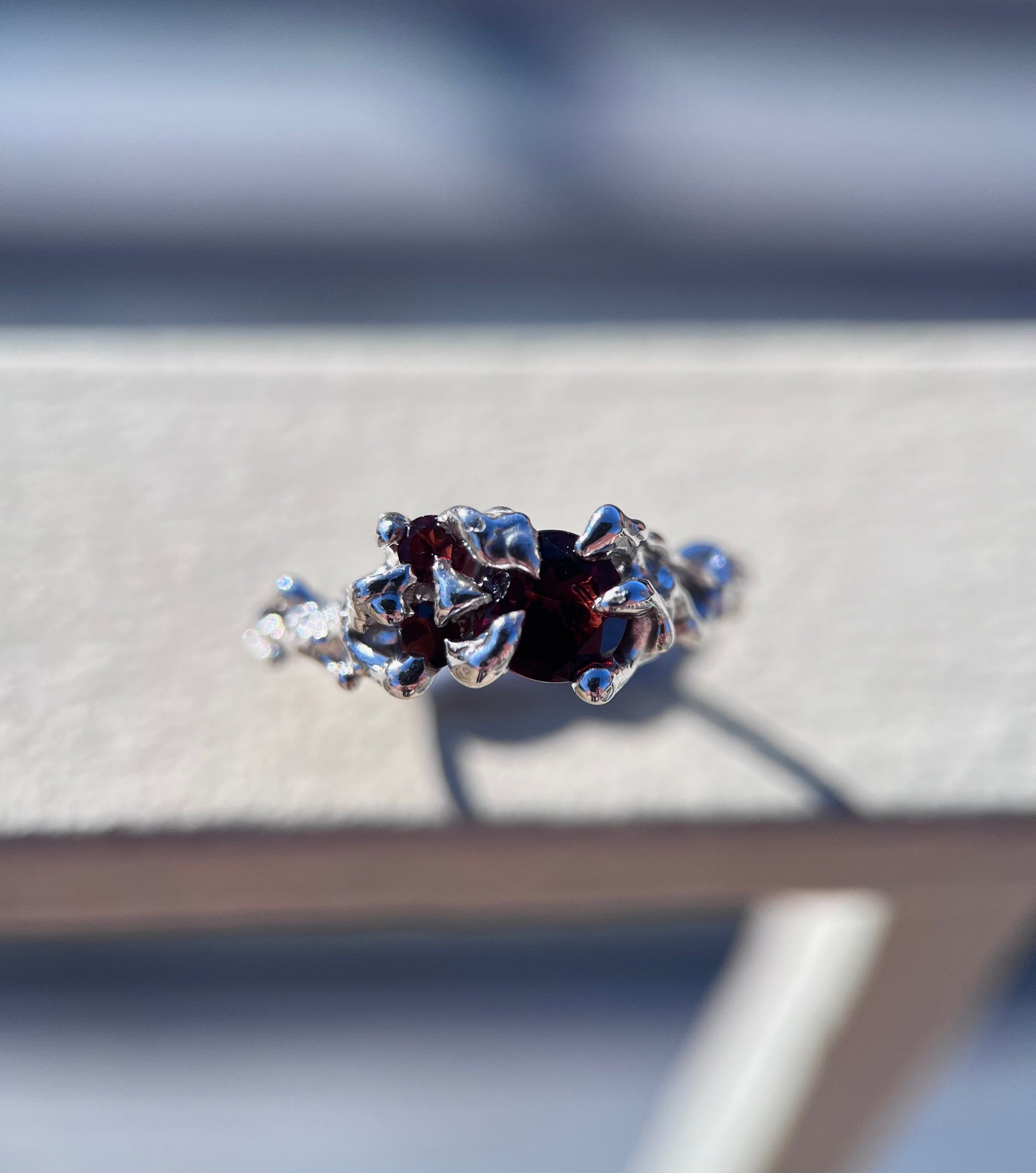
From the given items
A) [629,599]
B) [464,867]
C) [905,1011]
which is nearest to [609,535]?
[629,599]

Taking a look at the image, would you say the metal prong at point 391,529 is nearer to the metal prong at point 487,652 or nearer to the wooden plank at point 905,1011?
the metal prong at point 487,652

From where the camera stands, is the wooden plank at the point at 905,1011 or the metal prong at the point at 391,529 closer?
the metal prong at the point at 391,529

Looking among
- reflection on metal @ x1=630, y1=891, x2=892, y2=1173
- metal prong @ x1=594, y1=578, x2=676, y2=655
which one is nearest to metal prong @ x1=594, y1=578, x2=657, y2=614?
metal prong @ x1=594, y1=578, x2=676, y2=655

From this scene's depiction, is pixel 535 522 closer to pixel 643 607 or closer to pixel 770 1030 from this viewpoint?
pixel 643 607

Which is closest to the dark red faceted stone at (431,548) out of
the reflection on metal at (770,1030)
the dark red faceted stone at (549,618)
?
the dark red faceted stone at (549,618)

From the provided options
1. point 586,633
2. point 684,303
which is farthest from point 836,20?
point 586,633

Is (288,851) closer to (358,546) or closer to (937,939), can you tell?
(358,546)

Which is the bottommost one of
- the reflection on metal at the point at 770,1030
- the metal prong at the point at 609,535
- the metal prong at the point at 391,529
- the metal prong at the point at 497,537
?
the reflection on metal at the point at 770,1030

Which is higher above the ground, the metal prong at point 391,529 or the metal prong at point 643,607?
the metal prong at point 643,607
